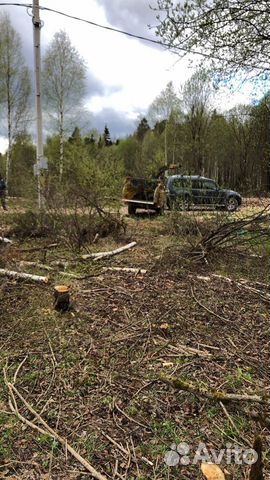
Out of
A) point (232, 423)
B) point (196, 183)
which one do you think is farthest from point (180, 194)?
point (232, 423)

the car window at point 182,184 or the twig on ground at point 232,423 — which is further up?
the car window at point 182,184

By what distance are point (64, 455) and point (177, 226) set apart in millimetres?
6164

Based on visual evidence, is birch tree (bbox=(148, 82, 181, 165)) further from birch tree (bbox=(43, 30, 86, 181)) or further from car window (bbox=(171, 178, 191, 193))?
car window (bbox=(171, 178, 191, 193))

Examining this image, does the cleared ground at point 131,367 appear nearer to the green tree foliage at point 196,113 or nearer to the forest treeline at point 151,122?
the forest treeline at point 151,122

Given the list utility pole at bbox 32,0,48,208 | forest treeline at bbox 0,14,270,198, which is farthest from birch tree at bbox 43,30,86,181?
utility pole at bbox 32,0,48,208

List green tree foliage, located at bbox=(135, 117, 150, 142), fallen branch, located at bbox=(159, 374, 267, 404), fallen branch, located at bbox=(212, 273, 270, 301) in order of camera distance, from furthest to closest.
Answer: green tree foliage, located at bbox=(135, 117, 150, 142) < fallen branch, located at bbox=(212, 273, 270, 301) < fallen branch, located at bbox=(159, 374, 267, 404)

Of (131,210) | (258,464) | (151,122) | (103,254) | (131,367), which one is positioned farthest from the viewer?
(151,122)

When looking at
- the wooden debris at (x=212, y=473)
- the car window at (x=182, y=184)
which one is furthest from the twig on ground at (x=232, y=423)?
the car window at (x=182, y=184)

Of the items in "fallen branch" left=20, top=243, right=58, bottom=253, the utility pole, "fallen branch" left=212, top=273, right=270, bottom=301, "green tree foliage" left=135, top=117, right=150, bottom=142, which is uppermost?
"green tree foliage" left=135, top=117, right=150, bottom=142

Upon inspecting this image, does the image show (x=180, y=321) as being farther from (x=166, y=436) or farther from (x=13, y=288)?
(x=13, y=288)

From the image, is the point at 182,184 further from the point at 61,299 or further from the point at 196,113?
the point at 196,113

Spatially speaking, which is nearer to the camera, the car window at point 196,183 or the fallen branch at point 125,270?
the fallen branch at point 125,270

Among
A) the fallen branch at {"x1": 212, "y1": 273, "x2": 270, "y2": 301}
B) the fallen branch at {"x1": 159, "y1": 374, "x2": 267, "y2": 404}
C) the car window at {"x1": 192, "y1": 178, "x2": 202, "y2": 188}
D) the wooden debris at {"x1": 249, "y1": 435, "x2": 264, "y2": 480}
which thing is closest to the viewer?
the wooden debris at {"x1": 249, "y1": 435, "x2": 264, "y2": 480}

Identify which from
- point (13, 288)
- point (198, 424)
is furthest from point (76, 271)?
point (198, 424)
